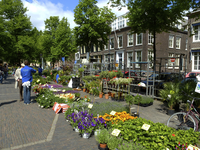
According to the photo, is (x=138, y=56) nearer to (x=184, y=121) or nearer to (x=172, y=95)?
(x=172, y=95)

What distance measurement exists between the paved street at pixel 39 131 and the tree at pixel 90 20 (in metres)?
17.5

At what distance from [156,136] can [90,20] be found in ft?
69.4

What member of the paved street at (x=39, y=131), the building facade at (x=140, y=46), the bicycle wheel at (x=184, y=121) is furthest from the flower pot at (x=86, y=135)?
the building facade at (x=140, y=46)

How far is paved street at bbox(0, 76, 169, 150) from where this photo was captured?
3.95 metres

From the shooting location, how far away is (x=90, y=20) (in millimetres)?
22188

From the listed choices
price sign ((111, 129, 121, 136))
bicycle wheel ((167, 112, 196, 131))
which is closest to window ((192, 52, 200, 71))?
bicycle wheel ((167, 112, 196, 131))

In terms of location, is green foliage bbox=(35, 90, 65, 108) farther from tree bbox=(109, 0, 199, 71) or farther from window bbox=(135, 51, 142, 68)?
window bbox=(135, 51, 142, 68)

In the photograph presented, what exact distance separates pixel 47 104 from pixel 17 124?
6.43 feet

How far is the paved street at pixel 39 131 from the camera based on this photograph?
155 inches

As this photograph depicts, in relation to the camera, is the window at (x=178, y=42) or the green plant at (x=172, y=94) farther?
the window at (x=178, y=42)

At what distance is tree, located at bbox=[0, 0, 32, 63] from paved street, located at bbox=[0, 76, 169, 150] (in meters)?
23.4

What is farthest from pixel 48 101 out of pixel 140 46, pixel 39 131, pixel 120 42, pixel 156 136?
pixel 120 42

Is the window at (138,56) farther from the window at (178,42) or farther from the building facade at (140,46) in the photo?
the window at (178,42)

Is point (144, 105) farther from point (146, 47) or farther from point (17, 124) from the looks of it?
point (146, 47)
